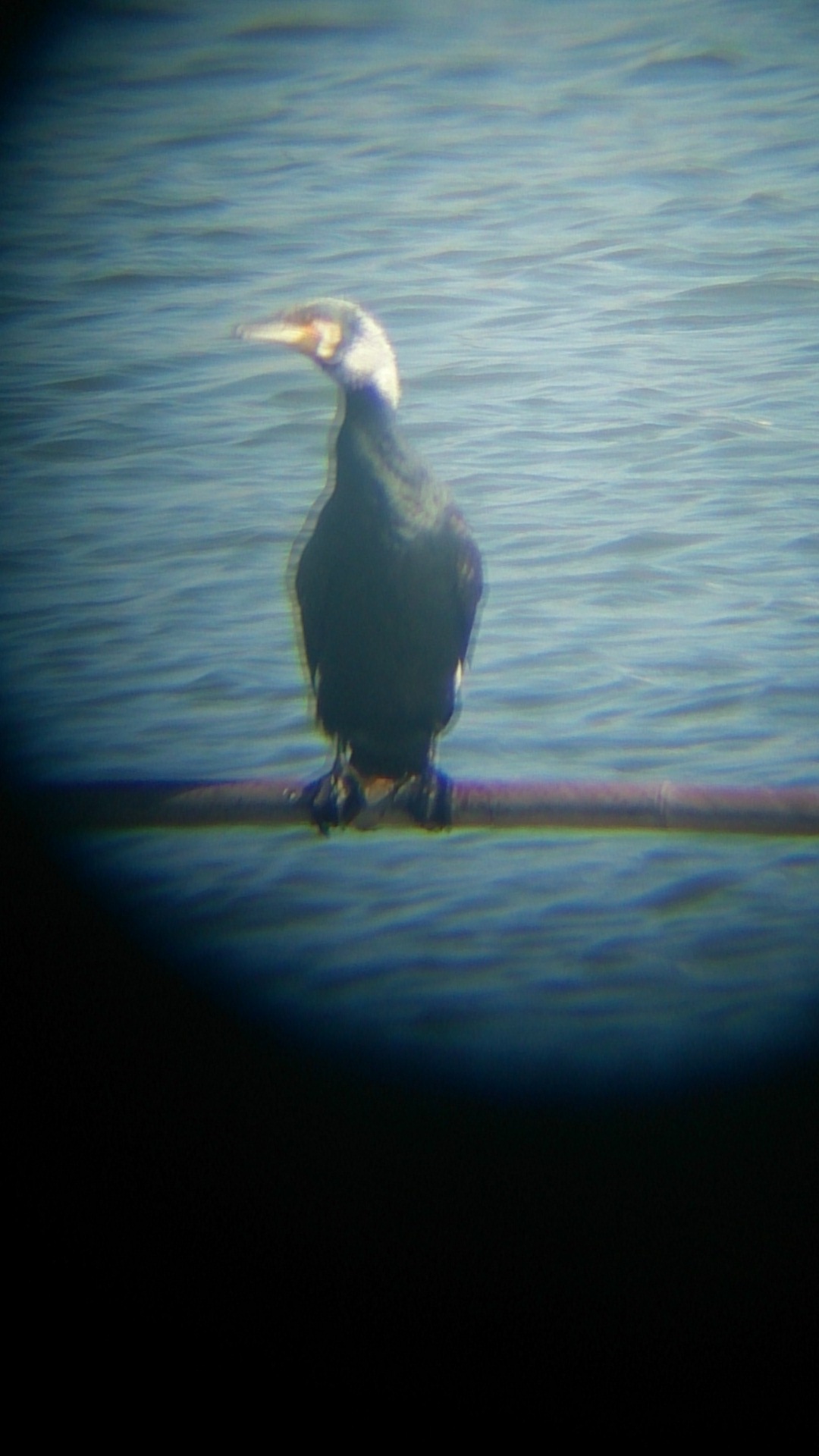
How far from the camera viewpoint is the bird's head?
3.40 m

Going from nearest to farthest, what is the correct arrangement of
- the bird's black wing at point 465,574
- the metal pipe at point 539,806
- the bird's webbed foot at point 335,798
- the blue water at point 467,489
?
1. the metal pipe at point 539,806
2. the bird's webbed foot at point 335,798
3. the bird's black wing at point 465,574
4. the blue water at point 467,489

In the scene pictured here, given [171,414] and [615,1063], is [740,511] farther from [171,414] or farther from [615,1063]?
[615,1063]

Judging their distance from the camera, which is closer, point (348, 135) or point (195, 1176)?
point (195, 1176)

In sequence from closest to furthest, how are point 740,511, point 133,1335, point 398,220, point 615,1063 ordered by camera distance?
point 133,1335, point 615,1063, point 740,511, point 398,220

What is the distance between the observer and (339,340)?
3426 mm

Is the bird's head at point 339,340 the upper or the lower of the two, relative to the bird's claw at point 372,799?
upper

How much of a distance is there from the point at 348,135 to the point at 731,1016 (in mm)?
8584

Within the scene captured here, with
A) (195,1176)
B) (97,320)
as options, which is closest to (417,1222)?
(195,1176)

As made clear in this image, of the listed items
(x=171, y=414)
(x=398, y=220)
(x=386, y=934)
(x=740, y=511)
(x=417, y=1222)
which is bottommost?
(x=417, y=1222)

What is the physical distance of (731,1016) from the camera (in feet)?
15.5

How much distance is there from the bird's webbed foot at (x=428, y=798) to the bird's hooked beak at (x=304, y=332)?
85cm

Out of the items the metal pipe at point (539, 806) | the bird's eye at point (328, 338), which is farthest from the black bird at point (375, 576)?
the metal pipe at point (539, 806)

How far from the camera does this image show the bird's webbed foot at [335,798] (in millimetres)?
2900

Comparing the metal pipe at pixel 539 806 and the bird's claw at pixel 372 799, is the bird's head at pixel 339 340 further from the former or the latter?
the metal pipe at pixel 539 806
